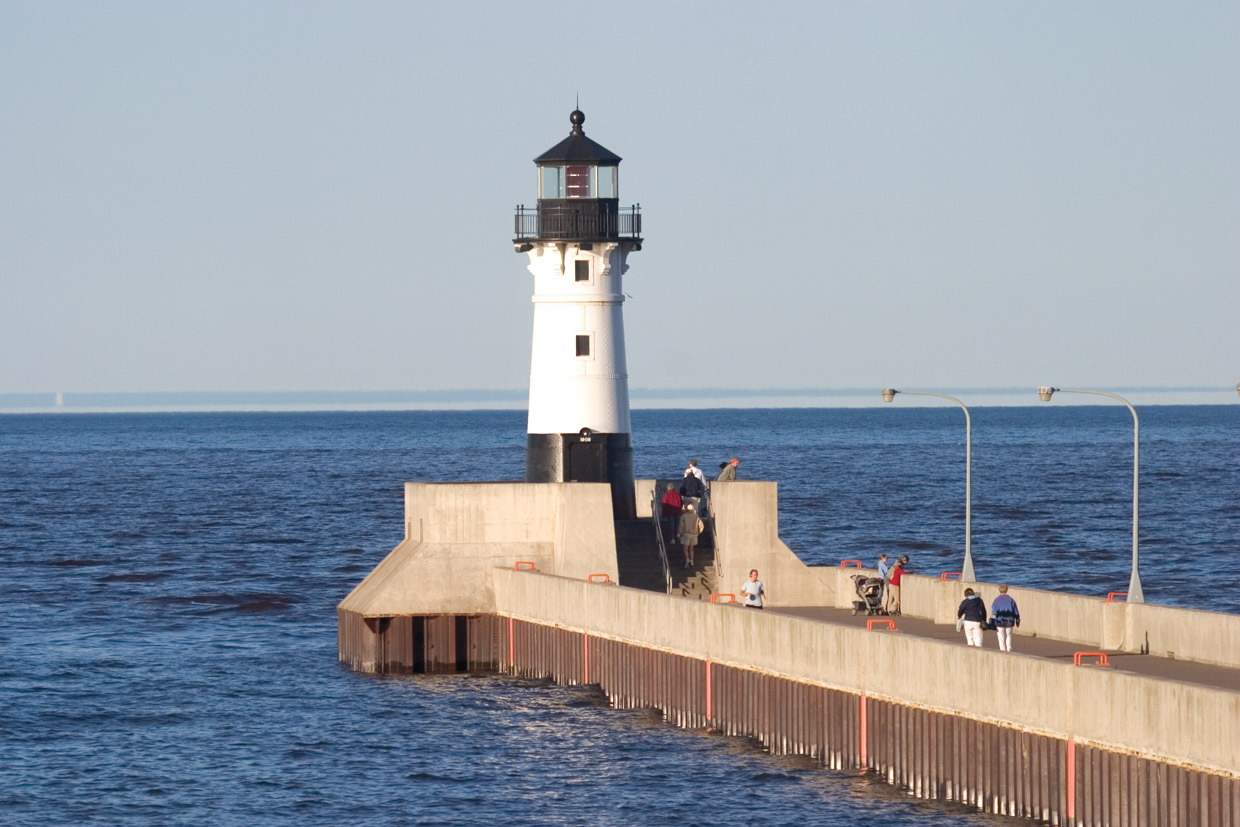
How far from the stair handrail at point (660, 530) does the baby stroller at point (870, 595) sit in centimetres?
467

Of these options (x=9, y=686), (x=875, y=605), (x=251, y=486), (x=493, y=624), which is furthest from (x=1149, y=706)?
(x=251, y=486)

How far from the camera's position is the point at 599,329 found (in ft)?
141

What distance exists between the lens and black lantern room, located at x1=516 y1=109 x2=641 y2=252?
43.0 meters

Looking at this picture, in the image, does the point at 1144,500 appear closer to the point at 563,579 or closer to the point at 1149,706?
the point at 563,579

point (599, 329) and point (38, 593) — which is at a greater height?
point (599, 329)

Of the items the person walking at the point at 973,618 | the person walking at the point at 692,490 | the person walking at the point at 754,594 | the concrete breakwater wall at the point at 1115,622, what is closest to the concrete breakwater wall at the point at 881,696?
the person walking at the point at 754,594

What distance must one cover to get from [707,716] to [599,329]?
1175 cm

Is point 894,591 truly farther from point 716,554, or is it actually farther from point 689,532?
point 689,532

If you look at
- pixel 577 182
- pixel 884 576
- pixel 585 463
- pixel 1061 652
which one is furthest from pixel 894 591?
pixel 577 182

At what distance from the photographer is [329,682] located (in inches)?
1624

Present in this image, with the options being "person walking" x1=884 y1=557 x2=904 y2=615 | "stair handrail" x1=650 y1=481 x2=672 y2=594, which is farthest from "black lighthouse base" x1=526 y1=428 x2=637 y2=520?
"person walking" x1=884 y1=557 x2=904 y2=615

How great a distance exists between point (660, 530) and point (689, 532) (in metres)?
1.02

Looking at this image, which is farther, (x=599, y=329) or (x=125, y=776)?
(x=599, y=329)

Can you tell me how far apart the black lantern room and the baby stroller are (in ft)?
33.3
